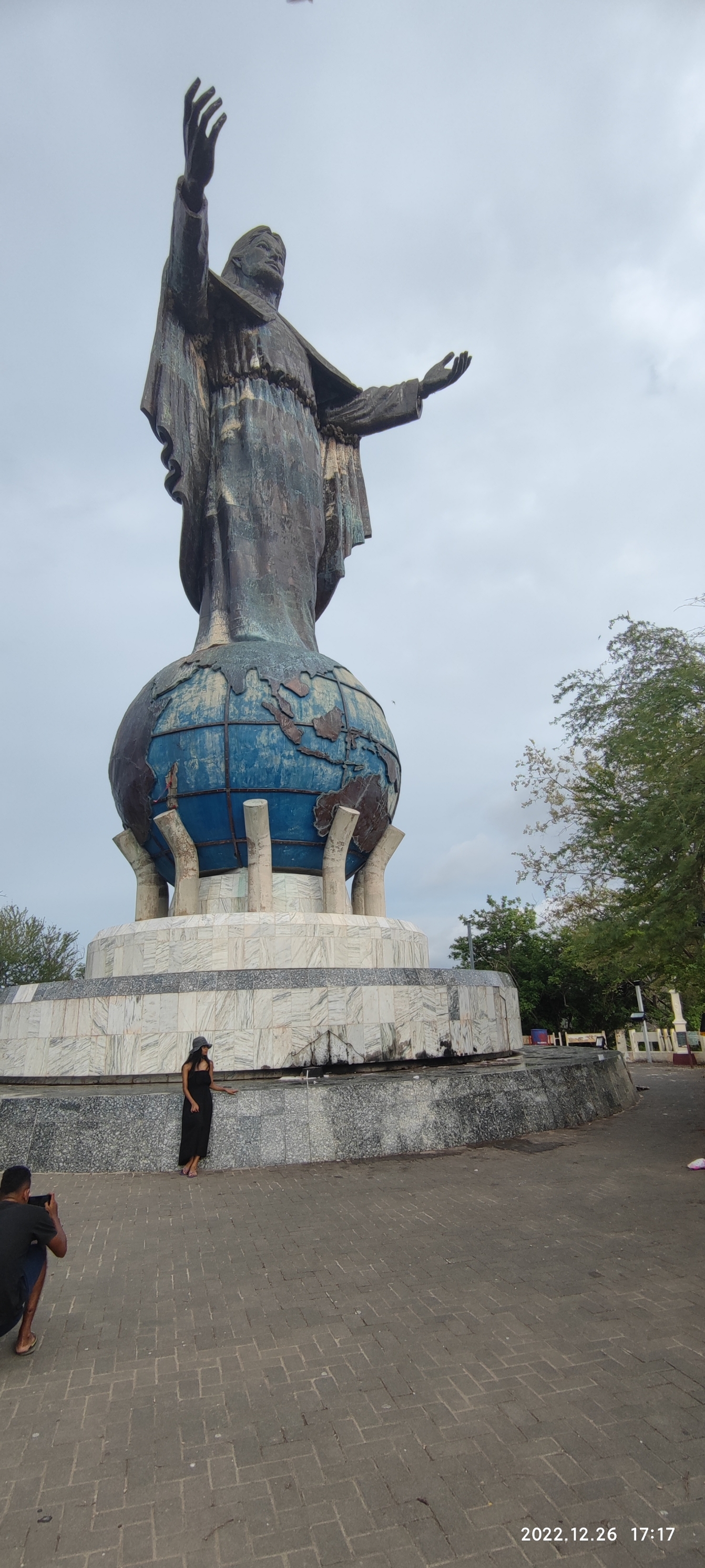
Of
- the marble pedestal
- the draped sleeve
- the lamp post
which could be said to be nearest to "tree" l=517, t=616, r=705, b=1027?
the marble pedestal

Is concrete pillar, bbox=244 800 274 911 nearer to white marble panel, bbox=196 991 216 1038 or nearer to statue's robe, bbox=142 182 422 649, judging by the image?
white marble panel, bbox=196 991 216 1038

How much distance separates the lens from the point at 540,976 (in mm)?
34969

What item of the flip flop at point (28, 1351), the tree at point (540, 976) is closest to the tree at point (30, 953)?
the tree at point (540, 976)

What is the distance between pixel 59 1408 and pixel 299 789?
9612 mm

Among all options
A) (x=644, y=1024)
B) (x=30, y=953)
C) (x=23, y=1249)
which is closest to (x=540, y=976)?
(x=644, y=1024)

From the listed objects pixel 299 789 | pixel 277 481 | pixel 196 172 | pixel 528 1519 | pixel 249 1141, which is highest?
pixel 196 172

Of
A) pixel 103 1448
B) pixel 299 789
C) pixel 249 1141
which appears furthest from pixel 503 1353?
pixel 299 789

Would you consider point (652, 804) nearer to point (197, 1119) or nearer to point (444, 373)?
point (197, 1119)

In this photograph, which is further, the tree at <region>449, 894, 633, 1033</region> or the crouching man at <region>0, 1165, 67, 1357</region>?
the tree at <region>449, 894, 633, 1033</region>

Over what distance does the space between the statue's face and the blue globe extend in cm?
856

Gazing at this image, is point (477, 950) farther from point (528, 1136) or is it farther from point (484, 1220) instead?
point (484, 1220)

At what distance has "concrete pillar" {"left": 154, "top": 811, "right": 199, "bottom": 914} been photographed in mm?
12477

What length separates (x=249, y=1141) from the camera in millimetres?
7484

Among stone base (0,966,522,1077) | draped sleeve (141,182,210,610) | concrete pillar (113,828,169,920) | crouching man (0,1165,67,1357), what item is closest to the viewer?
crouching man (0,1165,67,1357)
